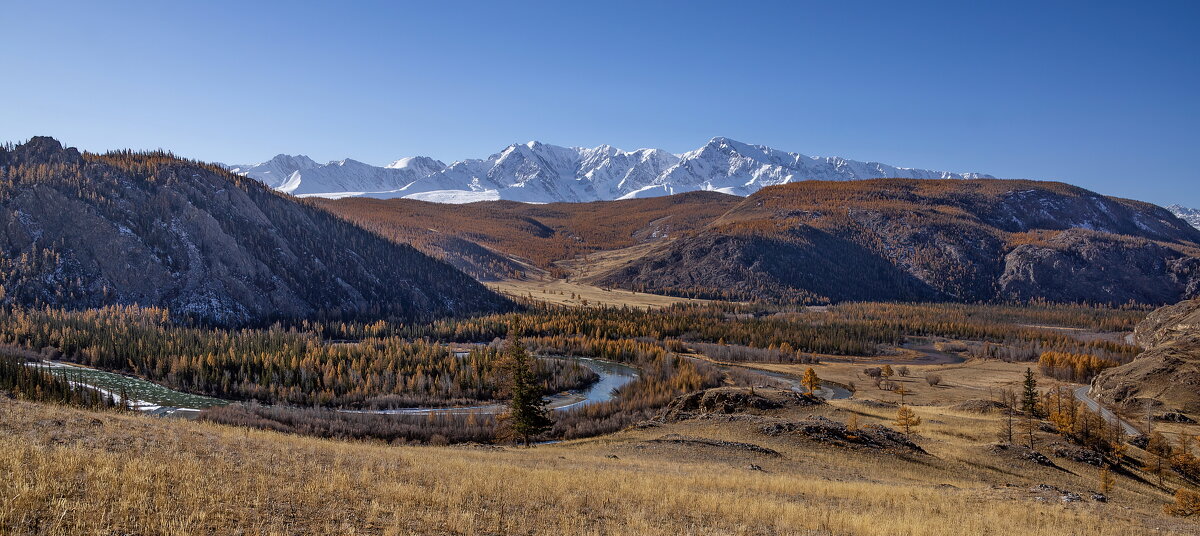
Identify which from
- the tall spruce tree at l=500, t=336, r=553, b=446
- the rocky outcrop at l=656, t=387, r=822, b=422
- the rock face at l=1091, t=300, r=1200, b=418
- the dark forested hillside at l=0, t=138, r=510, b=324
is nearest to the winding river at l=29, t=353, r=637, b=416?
the tall spruce tree at l=500, t=336, r=553, b=446

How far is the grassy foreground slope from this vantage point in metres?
12.3

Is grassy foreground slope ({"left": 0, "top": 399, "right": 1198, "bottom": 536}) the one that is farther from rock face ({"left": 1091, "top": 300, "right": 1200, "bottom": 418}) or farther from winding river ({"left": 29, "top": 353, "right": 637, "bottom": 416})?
rock face ({"left": 1091, "top": 300, "right": 1200, "bottom": 418})

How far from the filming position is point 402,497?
1546cm

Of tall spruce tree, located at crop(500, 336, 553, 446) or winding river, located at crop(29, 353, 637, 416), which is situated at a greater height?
tall spruce tree, located at crop(500, 336, 553, 446)

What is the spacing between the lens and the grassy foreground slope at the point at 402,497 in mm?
12320

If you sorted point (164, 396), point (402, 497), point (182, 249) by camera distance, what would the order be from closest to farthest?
point (402, 497) → point (164, 396) → point (182, 249)

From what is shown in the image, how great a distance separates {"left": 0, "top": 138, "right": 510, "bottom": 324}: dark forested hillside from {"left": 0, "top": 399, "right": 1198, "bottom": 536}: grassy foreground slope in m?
97.5

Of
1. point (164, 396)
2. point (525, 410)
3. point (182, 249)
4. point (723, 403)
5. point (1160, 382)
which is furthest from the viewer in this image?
point (182, 249)

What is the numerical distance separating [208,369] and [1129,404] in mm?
96107

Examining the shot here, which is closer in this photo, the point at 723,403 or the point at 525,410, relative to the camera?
the point at 525,410

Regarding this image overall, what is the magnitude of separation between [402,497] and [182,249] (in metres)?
→ 121

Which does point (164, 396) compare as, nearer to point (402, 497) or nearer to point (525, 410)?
point (525, 410)

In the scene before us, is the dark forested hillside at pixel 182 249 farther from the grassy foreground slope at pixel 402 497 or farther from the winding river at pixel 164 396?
the grassy foreground slope at pixel 402 497

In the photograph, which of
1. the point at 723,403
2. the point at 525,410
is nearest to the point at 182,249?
the point at 525,410
